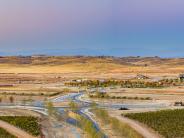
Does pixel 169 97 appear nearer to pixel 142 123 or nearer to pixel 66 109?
pixel 66 109

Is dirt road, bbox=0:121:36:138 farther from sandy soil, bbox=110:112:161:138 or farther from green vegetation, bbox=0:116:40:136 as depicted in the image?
sandy soil, bbox=110:112:161:138

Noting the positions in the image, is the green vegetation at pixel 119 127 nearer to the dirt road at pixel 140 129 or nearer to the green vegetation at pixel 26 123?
the dirt road at pixel 140 129

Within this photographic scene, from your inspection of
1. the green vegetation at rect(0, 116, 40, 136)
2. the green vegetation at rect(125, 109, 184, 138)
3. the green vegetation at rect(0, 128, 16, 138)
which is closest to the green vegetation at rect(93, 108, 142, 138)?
the green vegetation at rect(125, 109, 184, 138)

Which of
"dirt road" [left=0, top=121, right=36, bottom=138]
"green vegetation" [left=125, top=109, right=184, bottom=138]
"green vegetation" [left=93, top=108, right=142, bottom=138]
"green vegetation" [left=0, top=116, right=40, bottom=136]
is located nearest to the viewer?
"green vegetation" [left=93, top=108, right=142, bottom=138]

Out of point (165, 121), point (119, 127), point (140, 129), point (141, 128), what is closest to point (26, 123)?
point (119, 127)

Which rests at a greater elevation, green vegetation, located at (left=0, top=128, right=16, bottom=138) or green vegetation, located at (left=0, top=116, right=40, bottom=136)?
green vegetation, located at (left=0, top=116, right=40, bottom=136)

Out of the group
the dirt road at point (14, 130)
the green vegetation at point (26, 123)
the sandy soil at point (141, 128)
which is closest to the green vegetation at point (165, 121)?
the sandy soil at point (141, 128)

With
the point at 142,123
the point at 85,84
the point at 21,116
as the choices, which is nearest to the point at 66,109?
the point at 21,116
